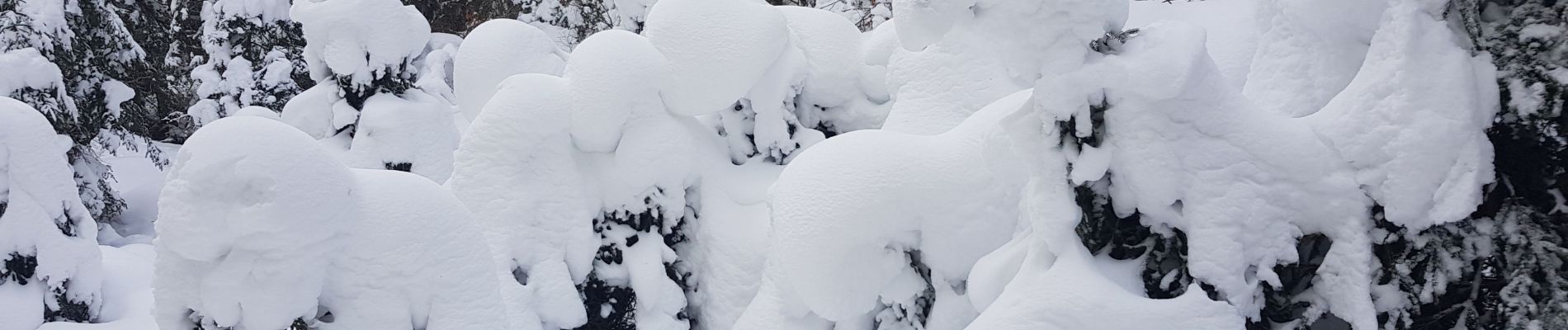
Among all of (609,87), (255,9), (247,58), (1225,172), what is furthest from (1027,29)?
(247,58)

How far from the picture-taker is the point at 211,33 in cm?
1572

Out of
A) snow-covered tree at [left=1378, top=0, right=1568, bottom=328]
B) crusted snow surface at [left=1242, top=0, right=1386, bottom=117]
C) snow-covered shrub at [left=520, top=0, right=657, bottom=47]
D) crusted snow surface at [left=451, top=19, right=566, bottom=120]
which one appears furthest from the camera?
snow-covered shrub at [left=520, top=0, right=657, bottom=47]

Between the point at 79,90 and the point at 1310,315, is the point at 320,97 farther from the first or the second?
the point at 1310,315

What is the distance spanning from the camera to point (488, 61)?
857cm

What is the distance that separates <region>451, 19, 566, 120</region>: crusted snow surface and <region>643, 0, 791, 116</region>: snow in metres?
2.31

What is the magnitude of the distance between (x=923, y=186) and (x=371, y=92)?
764 centimetres

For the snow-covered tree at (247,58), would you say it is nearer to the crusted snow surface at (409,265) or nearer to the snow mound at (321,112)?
the snow mound at (321,112)

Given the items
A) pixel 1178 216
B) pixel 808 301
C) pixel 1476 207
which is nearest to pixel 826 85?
pixel 808 301

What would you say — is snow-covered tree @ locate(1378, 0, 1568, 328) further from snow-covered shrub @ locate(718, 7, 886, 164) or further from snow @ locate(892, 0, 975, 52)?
snow-covered shrub @ locate(718, 7, 886, 164)

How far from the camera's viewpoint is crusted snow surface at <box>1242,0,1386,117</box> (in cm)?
361

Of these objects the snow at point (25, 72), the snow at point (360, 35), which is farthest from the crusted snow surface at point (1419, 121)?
the snow at point (25, 72)

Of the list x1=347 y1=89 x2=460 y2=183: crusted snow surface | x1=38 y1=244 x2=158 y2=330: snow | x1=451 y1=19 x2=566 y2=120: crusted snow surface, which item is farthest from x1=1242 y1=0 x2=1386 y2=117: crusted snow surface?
x1=38 y1=244 x2=158 y2=330: snow

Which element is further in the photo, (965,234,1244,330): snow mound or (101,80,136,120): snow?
(101,80,136,120): snow

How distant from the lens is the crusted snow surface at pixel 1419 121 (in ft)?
9.25
